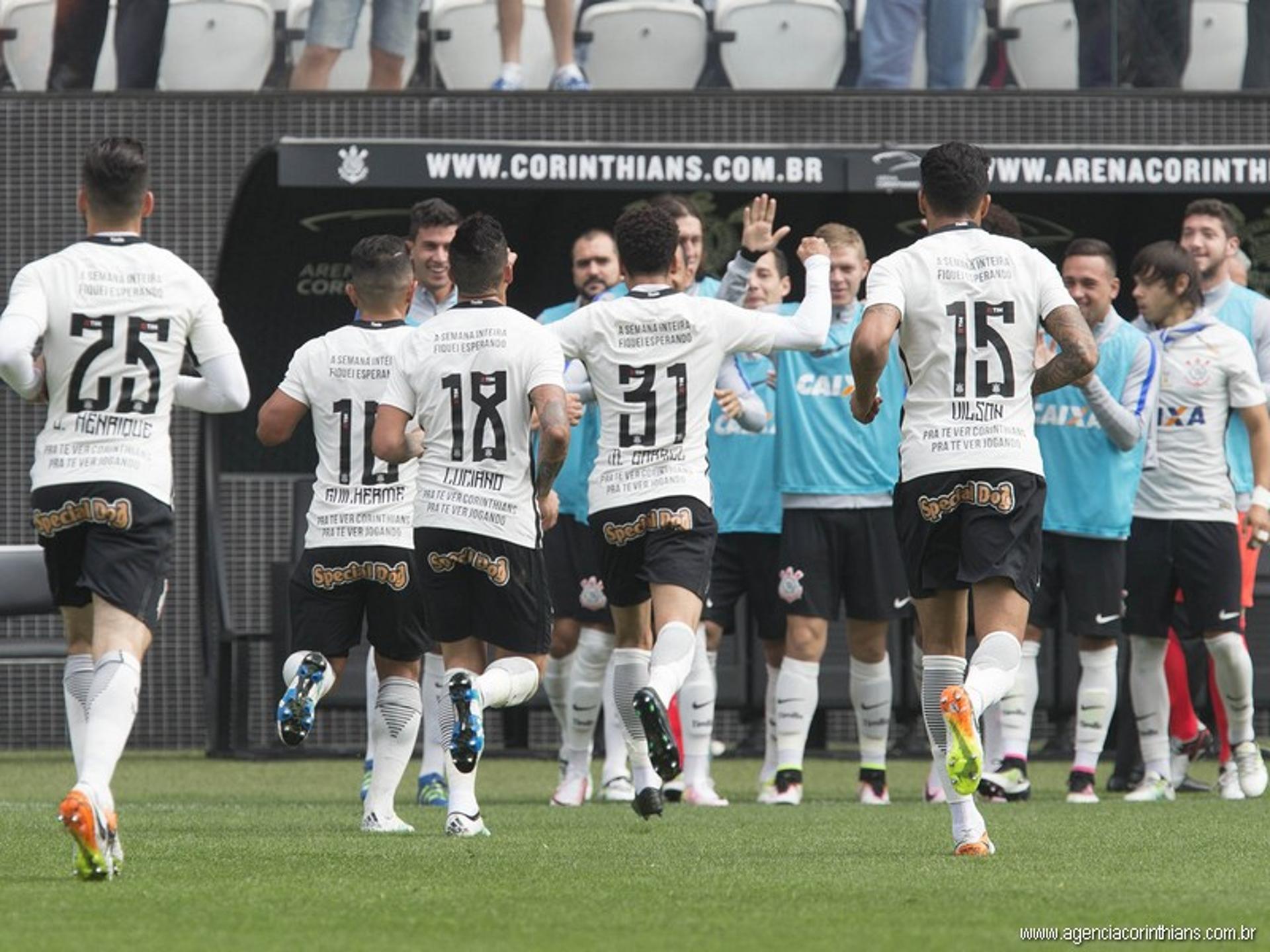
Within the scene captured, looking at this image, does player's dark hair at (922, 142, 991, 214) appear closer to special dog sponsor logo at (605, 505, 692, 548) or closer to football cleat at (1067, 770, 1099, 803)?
special dog sponsor logo at (605, 505, 692, 548)

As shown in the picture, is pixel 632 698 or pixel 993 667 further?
pixel 632 698

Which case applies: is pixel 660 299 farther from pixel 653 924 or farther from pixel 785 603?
pixel 653 924

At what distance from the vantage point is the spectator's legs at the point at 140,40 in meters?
13.6

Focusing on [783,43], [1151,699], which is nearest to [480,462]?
[1151,699]

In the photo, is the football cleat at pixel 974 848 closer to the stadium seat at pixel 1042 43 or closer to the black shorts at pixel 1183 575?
the black shorts at pixel 1183 575

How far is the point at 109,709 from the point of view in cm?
653

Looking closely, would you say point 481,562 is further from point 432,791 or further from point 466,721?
point 432,791

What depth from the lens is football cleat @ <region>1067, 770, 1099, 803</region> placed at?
10320 mm

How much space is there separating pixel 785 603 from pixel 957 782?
146 inches

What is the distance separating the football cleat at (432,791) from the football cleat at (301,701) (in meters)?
2.15

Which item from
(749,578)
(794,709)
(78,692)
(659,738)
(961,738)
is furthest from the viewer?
(749,578)

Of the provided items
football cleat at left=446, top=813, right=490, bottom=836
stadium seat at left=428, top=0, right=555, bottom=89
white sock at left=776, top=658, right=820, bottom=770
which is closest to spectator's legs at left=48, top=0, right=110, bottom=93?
stadium seat at left=428, top=0, right=555, bottom=89

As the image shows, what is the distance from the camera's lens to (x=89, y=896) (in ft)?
19.4

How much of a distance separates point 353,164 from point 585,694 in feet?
11.2
